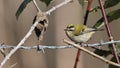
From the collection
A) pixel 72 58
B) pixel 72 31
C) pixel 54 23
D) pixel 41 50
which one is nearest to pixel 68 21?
pixel 54 23

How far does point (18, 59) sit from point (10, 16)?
0.74 feet

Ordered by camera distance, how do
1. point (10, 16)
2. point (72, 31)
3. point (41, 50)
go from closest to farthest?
1. point (41, 50)
2. point (72, 31)
3. point (10, 16)

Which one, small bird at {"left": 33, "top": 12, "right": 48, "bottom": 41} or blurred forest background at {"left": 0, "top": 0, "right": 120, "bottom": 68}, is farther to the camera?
blurred forest background at {"left": 0, "top": 0, "right": 120, "bottom": 68}

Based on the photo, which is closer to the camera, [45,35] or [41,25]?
[41,25]

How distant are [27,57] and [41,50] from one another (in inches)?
64.1

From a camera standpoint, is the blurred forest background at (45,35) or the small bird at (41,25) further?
the blurred forest background at (45,35)

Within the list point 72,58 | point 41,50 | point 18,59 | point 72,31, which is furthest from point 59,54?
point 41,50

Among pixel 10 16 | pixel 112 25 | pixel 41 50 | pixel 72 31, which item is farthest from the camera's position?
pixel 10 16

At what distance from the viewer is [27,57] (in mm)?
2213

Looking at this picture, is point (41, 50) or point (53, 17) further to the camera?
point (53, 17)

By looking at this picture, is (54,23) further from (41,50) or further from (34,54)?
(41,50)

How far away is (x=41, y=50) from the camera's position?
595mm

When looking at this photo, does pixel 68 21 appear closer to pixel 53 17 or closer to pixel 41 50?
pixel 53 17

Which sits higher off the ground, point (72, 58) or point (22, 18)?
point (22, 18)
